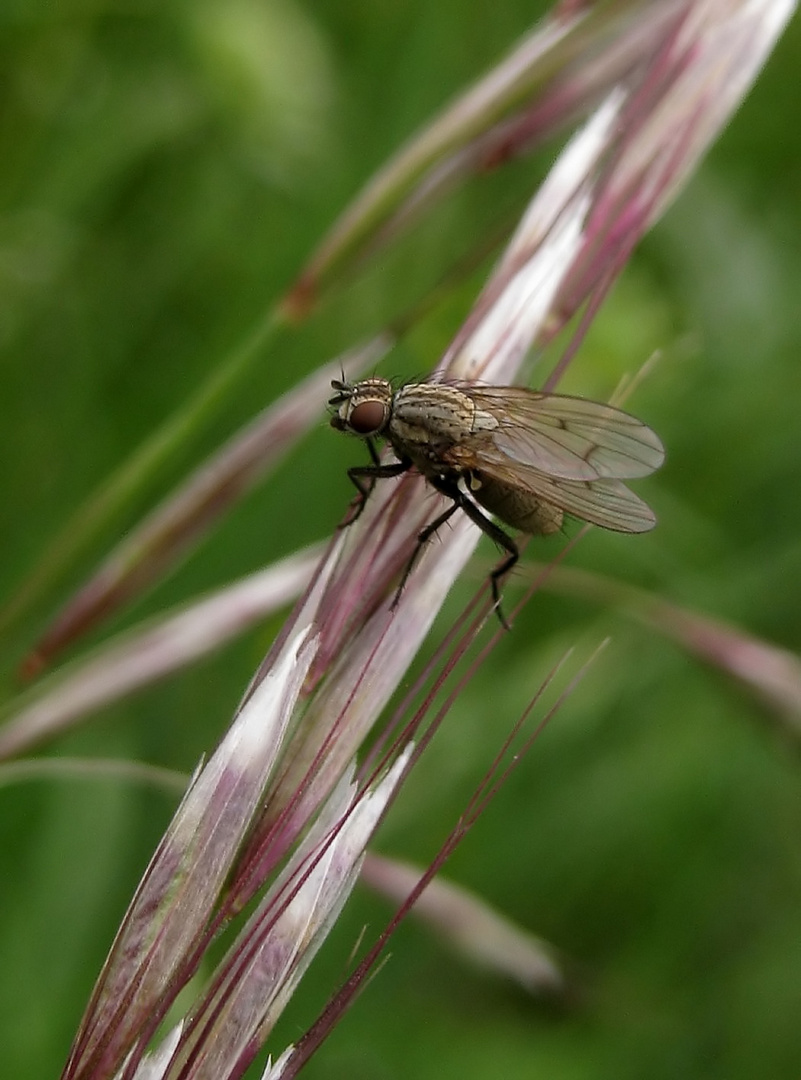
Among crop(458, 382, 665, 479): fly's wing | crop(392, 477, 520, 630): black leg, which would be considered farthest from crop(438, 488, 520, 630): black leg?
crop(458, 382, 665, 479): fly's wing

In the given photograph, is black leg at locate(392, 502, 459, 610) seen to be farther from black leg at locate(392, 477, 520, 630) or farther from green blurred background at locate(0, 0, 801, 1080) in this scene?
green blurred background at locate(0, 0, 801, 1080)

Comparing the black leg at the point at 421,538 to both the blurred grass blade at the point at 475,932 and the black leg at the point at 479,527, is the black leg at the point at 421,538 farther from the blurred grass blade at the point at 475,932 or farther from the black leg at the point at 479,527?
the blurred grass blade at the point at 475,932

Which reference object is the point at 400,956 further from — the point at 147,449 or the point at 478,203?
the point at 478,203

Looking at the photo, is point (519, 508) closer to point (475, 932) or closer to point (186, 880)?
point (475, 932)

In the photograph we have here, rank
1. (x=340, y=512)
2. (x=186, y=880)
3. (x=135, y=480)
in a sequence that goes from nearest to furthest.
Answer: (x=186, y=880), (x=135, y=480), (x=340, y=512)

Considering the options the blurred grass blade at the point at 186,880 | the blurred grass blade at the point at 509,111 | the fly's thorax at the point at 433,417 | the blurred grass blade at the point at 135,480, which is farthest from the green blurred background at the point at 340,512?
the blurred grass blade at the point at 186,880

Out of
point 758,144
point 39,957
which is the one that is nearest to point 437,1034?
point 39,957

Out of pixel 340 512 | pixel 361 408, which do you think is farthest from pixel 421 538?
pixel 340 512
